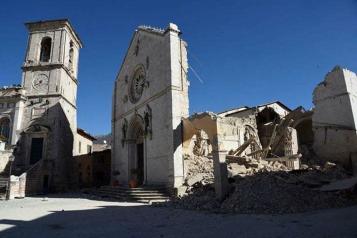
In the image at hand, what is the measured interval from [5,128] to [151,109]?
15.8 meters

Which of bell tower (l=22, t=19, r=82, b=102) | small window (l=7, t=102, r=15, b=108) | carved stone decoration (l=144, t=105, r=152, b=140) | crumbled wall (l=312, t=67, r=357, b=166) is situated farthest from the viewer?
bell tower (l=22, t=19, r=82, b=102)

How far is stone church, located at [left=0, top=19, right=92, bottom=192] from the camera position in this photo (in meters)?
24.3

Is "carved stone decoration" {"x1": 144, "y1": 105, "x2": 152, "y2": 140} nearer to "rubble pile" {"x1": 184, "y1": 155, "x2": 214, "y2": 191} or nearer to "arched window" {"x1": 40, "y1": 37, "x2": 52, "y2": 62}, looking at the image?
"rubble pile" {"x1": 184, "y1": 155, "x2": 214, "y2": 191}

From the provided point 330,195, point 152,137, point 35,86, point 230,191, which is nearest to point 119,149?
point 152,137

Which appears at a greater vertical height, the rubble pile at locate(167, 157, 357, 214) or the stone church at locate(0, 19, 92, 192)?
the stone church at locate(0, 19, 92, 192)

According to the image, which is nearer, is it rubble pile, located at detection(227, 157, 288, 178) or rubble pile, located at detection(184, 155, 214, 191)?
rubble pile, located at detection(184, 155, 214, 191)

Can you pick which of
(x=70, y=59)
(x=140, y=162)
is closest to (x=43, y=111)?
(x=70, y=59)

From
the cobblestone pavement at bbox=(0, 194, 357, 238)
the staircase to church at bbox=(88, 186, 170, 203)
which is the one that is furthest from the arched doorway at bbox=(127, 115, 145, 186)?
the cobblestone pavement at bbox=(0, 194, 357, 238)

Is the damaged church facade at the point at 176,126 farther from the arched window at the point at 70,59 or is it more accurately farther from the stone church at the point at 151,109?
the arched window at the point at 70,59

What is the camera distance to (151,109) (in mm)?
18219

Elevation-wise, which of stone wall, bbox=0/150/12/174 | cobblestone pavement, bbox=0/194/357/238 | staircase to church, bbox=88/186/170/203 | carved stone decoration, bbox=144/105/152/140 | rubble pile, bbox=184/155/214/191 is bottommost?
cobblestone pavement, bbox=0/194/357/238

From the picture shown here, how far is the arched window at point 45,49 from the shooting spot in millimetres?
28328

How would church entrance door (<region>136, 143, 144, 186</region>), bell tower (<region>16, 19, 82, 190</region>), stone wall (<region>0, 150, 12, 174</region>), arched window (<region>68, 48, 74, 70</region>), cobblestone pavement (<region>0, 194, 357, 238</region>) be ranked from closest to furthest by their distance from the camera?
cobblestone pavement (<region>0, 194, 357, 238</region>), church entrance door (<region>136, 143, 144, 186</region>), stone wall (<region>0, 150, 12, 174</region>), bell tower (<region>16, 19, 82, 190</region>), arched window (<region>68, 48, 74, 70</region>)

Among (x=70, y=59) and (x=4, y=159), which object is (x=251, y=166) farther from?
(x=70, y=59)
